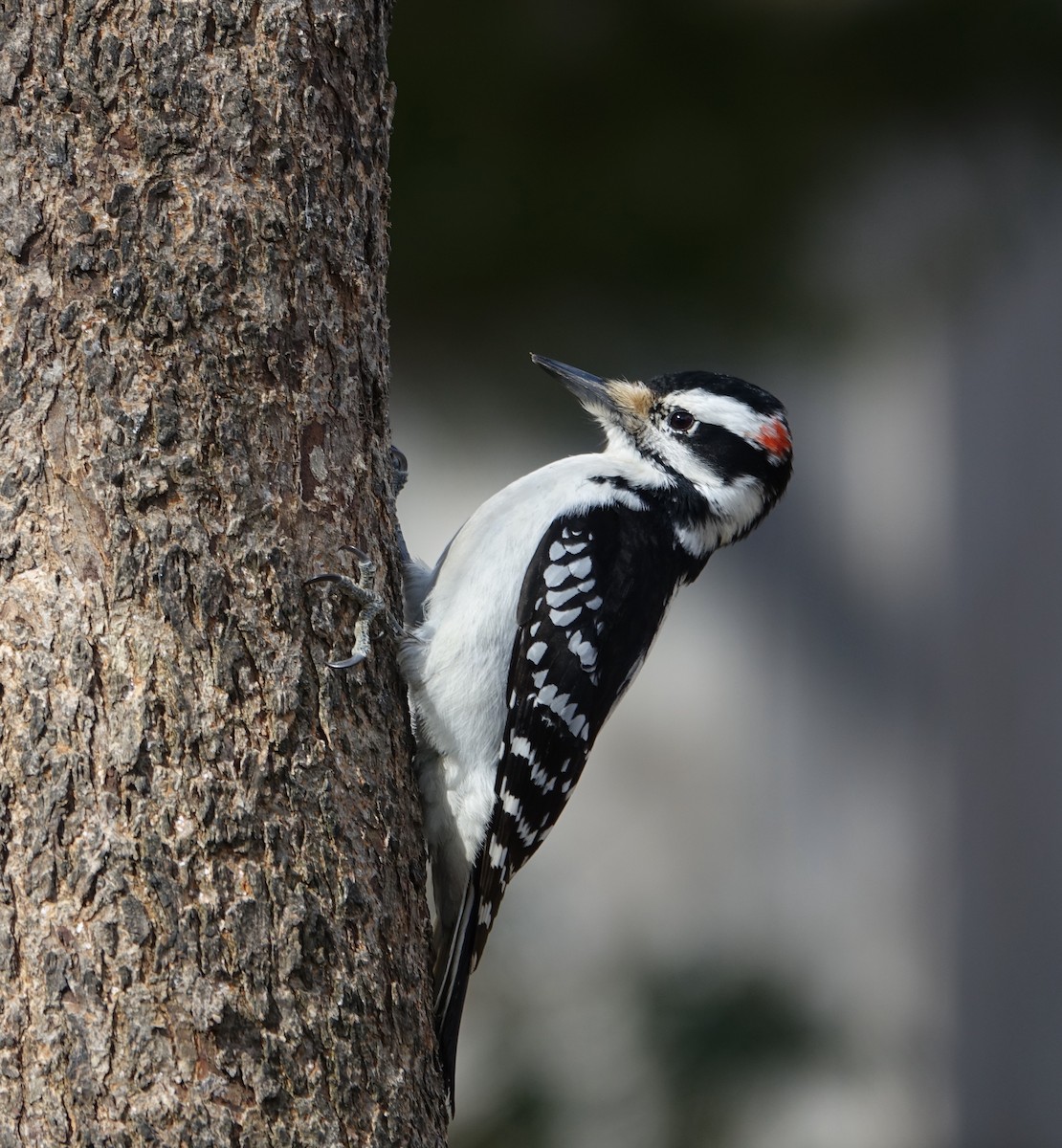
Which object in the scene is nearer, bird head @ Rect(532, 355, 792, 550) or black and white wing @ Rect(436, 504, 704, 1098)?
black and white wing @ Rect(436, 504, 704, 1098)

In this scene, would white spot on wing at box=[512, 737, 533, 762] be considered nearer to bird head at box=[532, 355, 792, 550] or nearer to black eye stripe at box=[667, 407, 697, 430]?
bird head at box=[532, 355, 792, 550]

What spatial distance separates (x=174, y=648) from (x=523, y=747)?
98cm

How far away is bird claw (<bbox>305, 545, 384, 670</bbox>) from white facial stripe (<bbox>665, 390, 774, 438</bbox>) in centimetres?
120

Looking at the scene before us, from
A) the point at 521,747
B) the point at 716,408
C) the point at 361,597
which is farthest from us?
the point at 716,408

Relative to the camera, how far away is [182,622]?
2010 millimetres

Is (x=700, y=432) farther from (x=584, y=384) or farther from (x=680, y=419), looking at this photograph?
(x=584, y=384)

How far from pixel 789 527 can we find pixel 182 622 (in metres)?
3.80

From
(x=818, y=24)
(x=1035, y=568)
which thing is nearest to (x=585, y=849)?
(x=1035, y=568)

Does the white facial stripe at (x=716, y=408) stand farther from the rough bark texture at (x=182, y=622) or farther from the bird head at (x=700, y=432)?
the rough bark texture at (x=182, y=622)

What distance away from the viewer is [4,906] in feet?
6.28

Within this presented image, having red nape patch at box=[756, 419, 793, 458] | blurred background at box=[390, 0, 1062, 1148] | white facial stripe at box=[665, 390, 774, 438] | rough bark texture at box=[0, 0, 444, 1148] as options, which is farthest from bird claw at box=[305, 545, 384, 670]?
blurred background at box=[390, 0, 1062, 1148]

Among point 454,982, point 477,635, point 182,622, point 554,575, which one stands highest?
point 554,575

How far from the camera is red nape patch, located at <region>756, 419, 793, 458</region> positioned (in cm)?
332

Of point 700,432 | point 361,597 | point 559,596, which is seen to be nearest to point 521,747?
point 559,596
